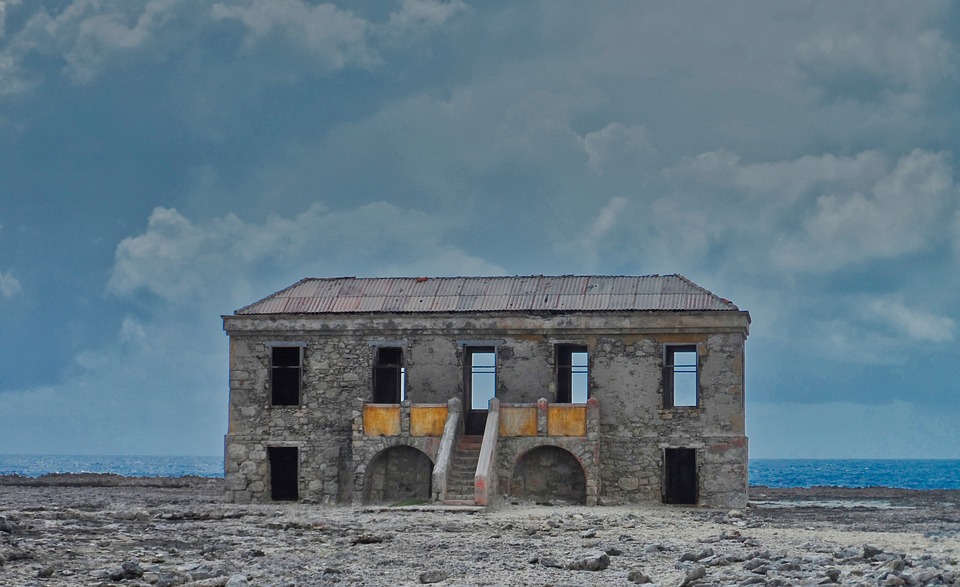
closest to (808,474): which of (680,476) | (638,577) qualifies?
(680,476)

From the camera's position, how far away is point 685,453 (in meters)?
34.7

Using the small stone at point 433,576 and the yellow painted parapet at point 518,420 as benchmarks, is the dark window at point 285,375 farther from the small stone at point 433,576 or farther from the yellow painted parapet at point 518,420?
the small stone at point 433,576

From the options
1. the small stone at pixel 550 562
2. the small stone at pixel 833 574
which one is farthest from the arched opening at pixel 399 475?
the small stone at pixel 833 574

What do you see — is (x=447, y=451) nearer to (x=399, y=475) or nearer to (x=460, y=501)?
(x=460, y=501)

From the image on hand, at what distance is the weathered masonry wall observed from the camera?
31094 millimetres

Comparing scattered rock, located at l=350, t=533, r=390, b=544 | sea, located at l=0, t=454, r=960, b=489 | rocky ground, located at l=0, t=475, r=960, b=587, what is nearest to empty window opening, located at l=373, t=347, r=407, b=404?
rocky ground, located at l=0, t=475, r=960, b=587

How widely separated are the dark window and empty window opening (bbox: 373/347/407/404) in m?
2.21

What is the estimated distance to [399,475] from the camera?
3184cm

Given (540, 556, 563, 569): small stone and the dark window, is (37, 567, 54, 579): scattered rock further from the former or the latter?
the dark window

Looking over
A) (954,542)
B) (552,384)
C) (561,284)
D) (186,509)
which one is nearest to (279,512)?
(186,509)

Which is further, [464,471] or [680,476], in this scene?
[680,476]

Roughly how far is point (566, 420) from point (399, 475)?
4614 mm

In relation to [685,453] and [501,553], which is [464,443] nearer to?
[685,453]

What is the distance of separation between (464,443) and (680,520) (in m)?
7.34
